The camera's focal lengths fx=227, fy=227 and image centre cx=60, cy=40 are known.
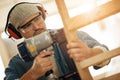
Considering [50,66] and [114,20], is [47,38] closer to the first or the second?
[50,66]

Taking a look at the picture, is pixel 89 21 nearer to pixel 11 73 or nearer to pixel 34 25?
pixel 34 25

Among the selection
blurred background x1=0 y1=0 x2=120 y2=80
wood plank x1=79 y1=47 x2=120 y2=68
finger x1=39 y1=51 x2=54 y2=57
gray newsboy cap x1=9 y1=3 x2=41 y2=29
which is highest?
blurred background x1=0 y1=0 x2=120 y2=80

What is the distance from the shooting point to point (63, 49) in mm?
1471

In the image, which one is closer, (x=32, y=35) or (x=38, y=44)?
(x=38, y=44)

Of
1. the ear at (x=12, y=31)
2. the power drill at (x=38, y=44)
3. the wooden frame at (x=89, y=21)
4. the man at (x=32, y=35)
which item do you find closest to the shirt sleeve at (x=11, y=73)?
the man at (x=32, y=35)

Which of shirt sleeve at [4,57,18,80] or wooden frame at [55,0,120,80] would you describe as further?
shirt sleeve at [4,57,18,80]

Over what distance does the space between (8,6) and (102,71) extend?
4.65 feet

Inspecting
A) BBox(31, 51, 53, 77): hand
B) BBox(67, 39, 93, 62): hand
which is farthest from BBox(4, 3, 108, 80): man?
BBox(67, 39, 93, 62): hand

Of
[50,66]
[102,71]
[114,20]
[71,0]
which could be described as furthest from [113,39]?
[50,66]

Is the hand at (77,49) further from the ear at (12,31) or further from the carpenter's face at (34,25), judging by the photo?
the ear at (12,31)

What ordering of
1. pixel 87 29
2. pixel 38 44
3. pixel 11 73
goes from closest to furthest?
pixel 38 44
pixel 11 73
pixel 87 29

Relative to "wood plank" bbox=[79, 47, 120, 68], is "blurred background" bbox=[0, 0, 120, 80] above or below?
above

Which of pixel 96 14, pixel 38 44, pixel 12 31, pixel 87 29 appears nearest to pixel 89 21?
pixel 96 14

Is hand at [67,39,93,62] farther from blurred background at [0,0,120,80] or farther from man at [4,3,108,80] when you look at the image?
blurred background at [0,0,120,80]
